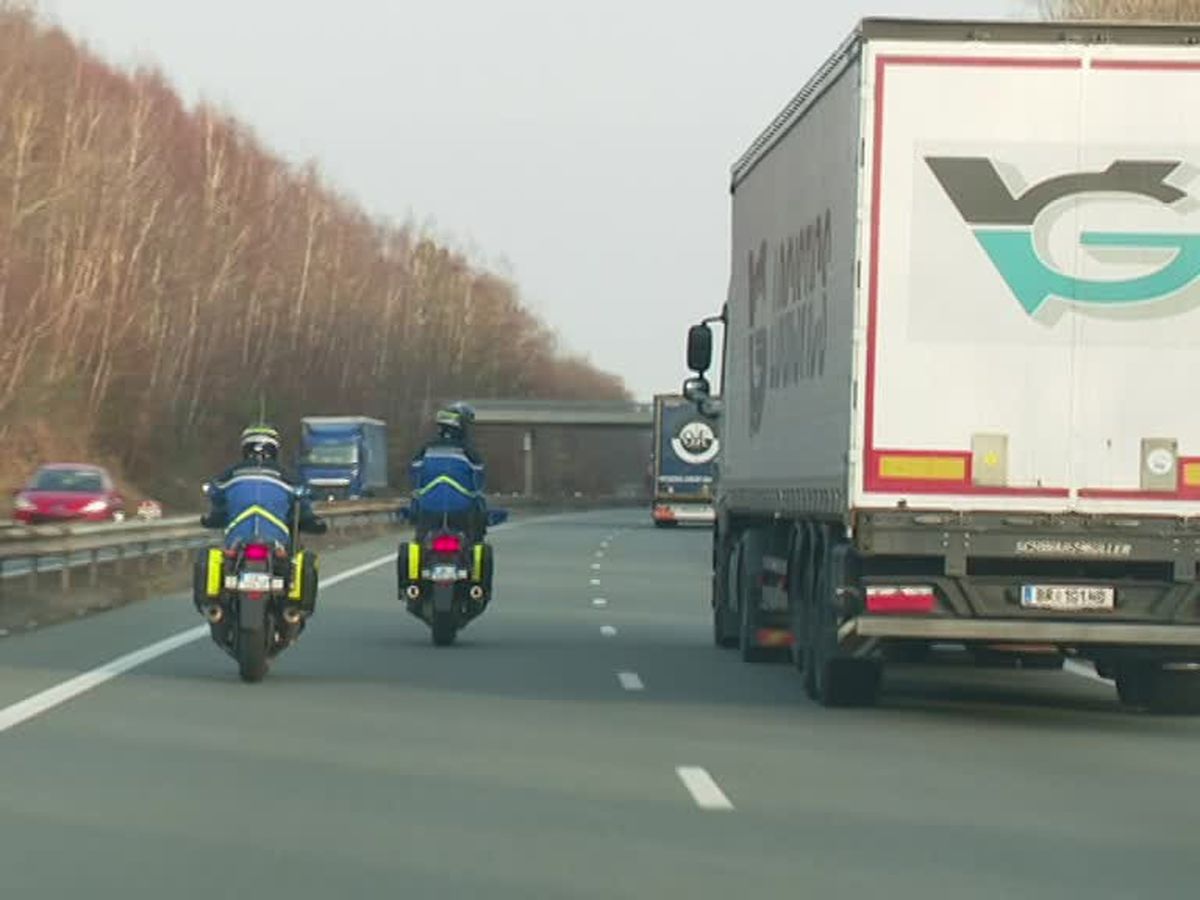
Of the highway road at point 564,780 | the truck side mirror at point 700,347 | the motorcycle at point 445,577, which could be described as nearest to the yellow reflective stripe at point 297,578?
the highway road at point 564,780

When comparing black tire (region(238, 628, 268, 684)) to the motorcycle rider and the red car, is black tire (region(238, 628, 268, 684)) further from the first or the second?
the red car

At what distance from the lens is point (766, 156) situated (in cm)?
2153

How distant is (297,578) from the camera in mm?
19516

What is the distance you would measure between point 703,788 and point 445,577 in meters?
10.6

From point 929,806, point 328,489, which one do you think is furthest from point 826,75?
point 328,489

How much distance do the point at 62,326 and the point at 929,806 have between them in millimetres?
67247

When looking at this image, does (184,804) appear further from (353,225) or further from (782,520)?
(353,225)

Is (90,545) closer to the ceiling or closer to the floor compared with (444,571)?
closer to the floor

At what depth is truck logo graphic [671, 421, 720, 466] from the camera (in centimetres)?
7575

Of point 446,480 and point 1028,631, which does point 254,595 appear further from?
point 1028,631

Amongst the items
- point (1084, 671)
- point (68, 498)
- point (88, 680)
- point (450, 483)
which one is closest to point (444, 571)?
point (450, 483)

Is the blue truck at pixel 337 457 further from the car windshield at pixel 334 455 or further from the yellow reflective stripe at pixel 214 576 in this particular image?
the yellow reflective stripe at pixel 214 576

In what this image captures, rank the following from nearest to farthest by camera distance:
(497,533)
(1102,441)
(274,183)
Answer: (1102,441)
(497,533)
(274,183)

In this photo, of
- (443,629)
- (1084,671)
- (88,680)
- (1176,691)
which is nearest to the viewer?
(1176,691)
